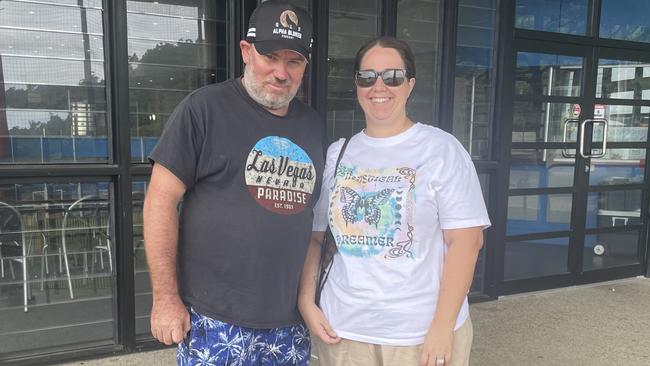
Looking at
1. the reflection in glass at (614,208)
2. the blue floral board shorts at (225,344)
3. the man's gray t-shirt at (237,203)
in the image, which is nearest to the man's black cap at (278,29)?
the man's gray t-shirt at (237,203)

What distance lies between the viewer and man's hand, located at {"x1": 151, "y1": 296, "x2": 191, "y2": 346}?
155cm

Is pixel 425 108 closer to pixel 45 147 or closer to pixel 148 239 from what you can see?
pixel 45 147

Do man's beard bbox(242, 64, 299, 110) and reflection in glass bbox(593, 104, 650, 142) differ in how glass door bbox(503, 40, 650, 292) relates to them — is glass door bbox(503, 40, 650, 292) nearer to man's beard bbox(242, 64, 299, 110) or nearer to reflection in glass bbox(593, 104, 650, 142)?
reflection in glass bbox(593, 104, 650, 142)

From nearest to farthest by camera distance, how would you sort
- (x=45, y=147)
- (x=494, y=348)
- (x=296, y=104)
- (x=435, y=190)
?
(x=435, y=190) < (x=296, y=104) < (x=45, y=147) < (x=494, y=348)

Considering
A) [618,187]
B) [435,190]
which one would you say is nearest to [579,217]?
[618,187]

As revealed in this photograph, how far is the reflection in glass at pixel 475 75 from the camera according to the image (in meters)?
4.01

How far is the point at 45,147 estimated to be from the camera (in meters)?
3.00

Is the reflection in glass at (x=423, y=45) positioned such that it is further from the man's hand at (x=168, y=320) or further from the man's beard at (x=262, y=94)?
the man's hand at (x=168, y=320)

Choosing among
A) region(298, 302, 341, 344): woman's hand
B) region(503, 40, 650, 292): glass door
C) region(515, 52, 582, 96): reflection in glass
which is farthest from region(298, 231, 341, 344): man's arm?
region(515, 52, 582, 96): reflection in glass

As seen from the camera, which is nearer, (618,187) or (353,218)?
(353,218)

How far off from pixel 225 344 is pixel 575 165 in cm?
386

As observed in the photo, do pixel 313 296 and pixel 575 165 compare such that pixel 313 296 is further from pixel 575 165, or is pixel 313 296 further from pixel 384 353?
pixel 575 165

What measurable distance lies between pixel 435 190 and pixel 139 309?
2452mm

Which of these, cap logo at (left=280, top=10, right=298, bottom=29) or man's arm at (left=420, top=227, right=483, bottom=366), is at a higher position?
cap logo at (left=280, top=10, right=298, bottom=29)
